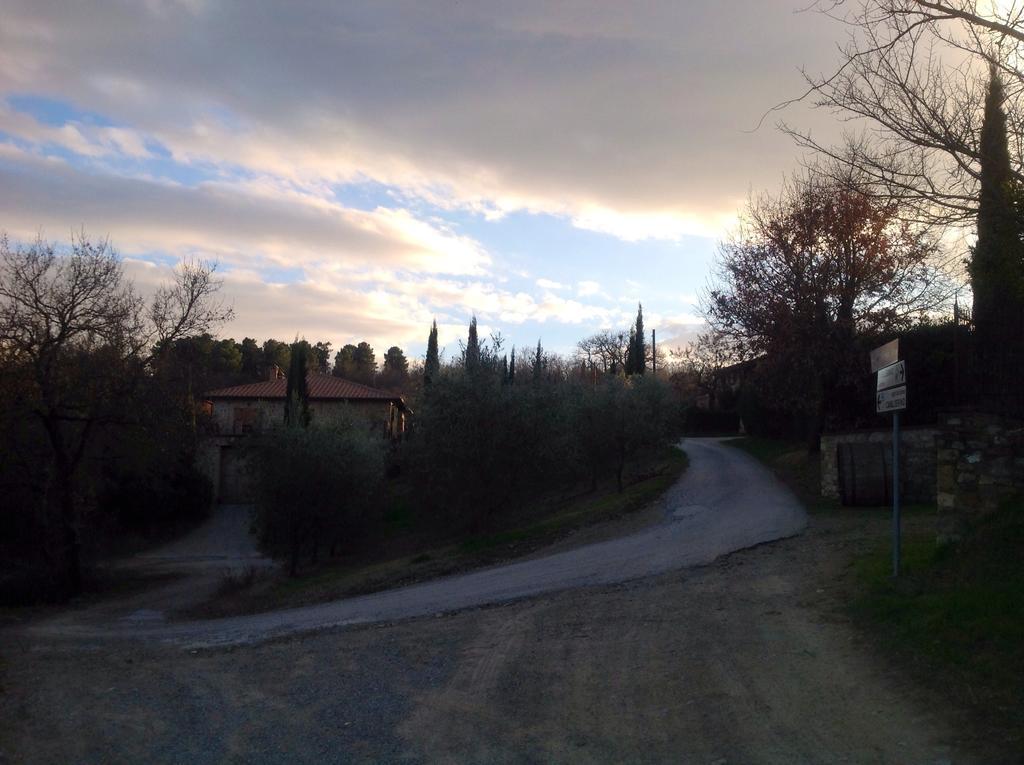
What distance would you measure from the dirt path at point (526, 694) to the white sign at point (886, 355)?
2.82 metres

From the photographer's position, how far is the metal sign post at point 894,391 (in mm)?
9750

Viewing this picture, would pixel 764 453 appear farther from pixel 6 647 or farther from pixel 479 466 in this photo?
pixel 6 647

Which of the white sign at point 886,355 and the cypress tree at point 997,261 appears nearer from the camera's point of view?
the cypress tree at point 997,261

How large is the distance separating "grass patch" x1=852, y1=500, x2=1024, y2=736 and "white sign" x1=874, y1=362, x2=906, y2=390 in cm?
182

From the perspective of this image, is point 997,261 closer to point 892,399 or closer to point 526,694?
point 892,399

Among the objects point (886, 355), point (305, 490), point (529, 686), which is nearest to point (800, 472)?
point (305, 490)

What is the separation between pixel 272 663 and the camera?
31.6 ft

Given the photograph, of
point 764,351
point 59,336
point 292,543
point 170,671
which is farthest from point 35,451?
point 764,351

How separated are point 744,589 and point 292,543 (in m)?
17.8

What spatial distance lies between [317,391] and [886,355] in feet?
169

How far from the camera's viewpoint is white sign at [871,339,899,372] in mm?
10062

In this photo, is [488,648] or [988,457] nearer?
[488,648]

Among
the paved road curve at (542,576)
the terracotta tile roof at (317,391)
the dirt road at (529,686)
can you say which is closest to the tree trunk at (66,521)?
the paved road curve at (542,576)

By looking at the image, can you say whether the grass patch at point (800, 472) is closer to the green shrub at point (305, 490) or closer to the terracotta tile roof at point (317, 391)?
the green shrub at point (305, 490)
